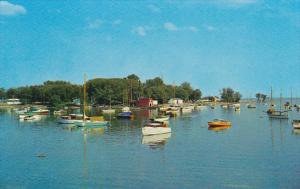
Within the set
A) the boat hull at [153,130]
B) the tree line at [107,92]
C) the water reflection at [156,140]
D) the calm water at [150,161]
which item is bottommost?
the calm water at [150,161]

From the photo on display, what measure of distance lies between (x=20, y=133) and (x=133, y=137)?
23154mm

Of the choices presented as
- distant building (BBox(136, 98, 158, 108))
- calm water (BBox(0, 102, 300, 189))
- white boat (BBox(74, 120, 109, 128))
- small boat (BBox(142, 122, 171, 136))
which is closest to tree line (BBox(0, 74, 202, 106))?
distant building (BBox(136, 98, 158, 108))

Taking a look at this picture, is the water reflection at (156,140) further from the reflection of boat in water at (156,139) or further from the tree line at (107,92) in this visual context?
the tree line at (107,92)

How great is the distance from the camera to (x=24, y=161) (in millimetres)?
43000

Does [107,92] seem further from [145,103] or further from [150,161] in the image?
[150,161]

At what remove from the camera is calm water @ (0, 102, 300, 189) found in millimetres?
33250

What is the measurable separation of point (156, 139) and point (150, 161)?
62.0 ft

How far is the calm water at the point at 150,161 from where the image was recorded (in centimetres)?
3325

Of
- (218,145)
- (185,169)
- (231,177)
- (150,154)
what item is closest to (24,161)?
(150,154)

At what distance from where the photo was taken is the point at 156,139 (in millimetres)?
60844

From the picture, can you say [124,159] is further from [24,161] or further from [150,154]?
[24,161]

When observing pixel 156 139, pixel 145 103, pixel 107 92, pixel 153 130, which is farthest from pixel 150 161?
pixel 107 92

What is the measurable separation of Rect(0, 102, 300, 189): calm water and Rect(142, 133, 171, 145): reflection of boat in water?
0.15 meters

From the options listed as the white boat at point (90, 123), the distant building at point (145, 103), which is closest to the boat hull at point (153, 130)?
the white boat at point (90, 123)
